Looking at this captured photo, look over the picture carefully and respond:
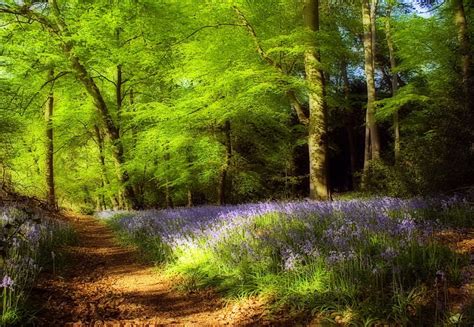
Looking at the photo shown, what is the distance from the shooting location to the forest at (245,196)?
3.87m

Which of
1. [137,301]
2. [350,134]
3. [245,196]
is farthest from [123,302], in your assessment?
[350,134]

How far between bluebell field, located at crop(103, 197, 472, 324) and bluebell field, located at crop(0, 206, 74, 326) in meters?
1.97

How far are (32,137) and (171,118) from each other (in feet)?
56.2

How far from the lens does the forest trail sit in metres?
4.03

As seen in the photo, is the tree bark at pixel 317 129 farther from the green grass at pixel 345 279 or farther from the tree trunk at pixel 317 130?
the green grass at pixel 345 279

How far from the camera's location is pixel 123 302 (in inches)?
190

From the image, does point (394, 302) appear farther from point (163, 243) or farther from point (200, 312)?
point (163, 243)

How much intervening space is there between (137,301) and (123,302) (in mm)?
193

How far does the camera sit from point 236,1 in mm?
Result: 10062

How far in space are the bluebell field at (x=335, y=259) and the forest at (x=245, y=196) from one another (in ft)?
0.08

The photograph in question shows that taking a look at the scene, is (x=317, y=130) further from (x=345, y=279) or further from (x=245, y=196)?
(x=245, y=196)

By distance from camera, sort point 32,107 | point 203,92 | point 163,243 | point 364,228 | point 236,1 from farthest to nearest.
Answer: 1. point 32,107
2. point 203,92
3. point 236,1
4. point 163,243
5. point 364,228

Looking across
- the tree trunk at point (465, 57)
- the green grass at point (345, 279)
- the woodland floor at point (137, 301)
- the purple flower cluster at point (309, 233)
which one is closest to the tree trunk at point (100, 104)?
the purple flower cluster at point (309, 233)

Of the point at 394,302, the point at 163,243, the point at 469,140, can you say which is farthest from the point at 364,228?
the point at 469,140
